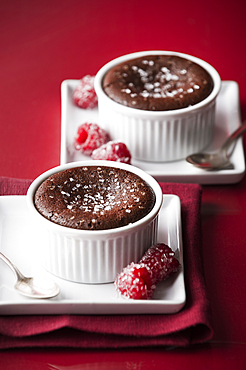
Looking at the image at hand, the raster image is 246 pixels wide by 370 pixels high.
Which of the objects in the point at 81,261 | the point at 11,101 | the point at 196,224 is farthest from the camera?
the point at 11,101

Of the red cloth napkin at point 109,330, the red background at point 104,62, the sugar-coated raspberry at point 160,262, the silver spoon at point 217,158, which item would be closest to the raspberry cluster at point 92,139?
the red background at point 104,62

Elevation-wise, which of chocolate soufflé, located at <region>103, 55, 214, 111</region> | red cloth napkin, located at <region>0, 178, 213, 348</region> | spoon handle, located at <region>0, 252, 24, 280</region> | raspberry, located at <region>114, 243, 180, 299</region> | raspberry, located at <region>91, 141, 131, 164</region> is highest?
chocolate soufflé, located at <region>103, 55, 214, 111</region>

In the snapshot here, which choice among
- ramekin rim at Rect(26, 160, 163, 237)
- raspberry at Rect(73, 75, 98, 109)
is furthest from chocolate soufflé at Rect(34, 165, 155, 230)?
raspberry at Rect(73, 75, 98, 109)

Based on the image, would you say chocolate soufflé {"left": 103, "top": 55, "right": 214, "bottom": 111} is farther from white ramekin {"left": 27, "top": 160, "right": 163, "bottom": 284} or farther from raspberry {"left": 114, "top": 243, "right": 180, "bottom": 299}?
raspberry {"left": 114, "top": 243, "right": 180, "bottom": 299}

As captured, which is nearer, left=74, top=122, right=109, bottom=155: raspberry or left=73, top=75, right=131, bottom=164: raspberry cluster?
left=73, top=75, right=131, bottom=164: raspberry cluster

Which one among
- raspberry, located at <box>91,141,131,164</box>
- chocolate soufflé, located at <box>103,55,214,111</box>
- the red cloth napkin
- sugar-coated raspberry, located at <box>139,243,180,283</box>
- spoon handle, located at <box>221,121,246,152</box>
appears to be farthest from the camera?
spoon handle, located at <box>221,121,246,152</box>

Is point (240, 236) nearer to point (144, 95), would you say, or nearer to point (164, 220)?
point (164, 220)

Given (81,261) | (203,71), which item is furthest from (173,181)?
(81,261)
